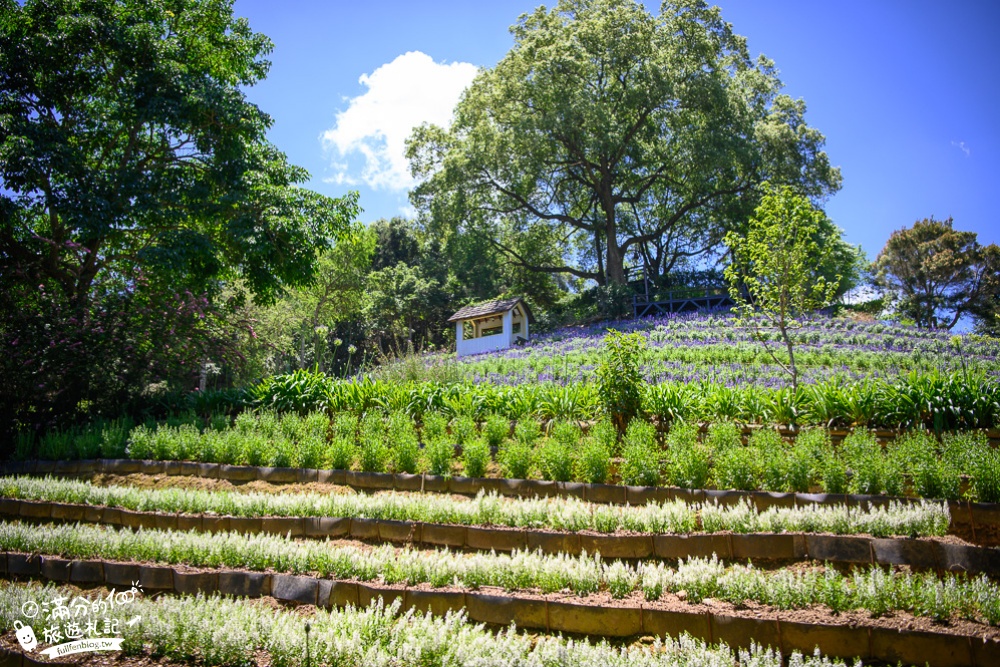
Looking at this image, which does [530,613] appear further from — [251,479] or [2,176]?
[2,176]

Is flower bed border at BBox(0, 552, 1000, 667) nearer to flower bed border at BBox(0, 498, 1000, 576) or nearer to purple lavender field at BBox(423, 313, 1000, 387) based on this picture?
flower bed border at BBox(0, 498, 1000, 576)

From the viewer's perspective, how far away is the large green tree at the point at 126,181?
10.4 meters

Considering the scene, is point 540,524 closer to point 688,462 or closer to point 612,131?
point 688,462

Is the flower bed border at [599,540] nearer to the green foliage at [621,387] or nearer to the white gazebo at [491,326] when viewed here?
the green foliage at [621,387]

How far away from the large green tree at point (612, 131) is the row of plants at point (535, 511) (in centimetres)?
2120

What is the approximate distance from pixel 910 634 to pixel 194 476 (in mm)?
7737

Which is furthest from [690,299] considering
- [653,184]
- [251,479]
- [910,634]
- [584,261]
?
[910,634]

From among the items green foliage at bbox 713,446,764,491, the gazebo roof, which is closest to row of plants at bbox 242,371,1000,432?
green foliage at bbox 713,446,764,491

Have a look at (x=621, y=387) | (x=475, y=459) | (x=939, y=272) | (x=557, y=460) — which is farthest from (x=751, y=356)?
(x=939, y=272)

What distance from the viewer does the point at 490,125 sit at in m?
26.8

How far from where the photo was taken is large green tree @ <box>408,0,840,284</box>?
24.9m

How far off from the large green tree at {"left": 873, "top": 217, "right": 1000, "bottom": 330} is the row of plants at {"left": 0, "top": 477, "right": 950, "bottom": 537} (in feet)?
95.1

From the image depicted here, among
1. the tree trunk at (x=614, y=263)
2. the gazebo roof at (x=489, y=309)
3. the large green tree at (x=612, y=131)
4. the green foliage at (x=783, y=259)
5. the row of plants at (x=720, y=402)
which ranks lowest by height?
the row of plants at (x=720, y=402)

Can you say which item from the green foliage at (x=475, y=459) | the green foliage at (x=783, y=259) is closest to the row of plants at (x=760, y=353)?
the green foliage at (x=783, y=259)
